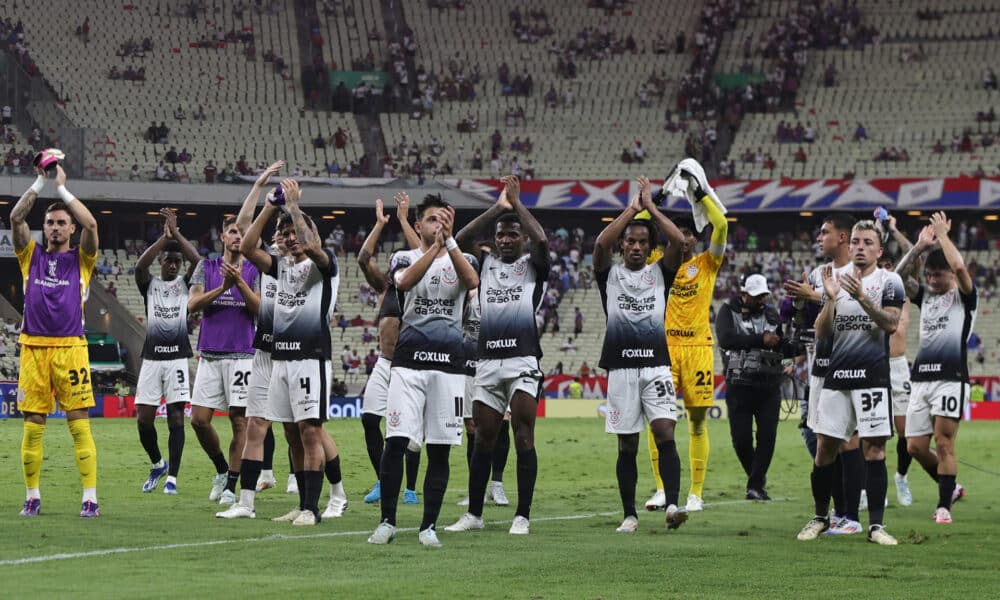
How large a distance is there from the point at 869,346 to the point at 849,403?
51cm

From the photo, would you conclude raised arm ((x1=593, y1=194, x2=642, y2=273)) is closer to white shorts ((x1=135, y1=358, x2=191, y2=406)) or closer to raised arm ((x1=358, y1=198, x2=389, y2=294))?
raised arm ((x1=358, y1=198, x2=389, y2=294))

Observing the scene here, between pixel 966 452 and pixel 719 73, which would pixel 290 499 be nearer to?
pixel 966 452

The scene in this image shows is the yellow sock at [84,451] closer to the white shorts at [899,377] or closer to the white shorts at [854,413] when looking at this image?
the white shorts at [854,413]

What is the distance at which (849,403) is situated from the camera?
1187 cm

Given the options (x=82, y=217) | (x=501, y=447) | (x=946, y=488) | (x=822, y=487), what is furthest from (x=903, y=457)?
(x=82, y=217)

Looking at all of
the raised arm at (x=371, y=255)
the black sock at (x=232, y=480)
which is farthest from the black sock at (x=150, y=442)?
the raised arm at (x=371, y=255)

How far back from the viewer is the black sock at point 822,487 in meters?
12.1

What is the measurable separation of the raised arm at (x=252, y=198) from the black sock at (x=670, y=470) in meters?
4.16

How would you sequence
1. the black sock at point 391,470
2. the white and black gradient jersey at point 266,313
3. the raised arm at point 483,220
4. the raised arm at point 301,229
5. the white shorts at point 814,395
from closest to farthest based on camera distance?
the black sock at point 391,470, the raised arm at point 483,220, the raised arm at point 301,229, the white shorts at point 814,395, the white and black gradient jersey at point 266,313

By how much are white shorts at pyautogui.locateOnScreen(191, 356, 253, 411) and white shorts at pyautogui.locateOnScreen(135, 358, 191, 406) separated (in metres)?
0.91

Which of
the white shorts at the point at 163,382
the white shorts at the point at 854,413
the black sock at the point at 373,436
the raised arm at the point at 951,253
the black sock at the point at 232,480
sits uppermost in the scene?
the raised arm at the point at 951,253

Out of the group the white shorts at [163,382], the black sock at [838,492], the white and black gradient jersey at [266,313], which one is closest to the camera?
the black sock at [838,492]

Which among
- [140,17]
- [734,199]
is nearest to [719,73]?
[734,199]

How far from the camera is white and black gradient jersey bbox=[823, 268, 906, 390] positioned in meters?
11.8
